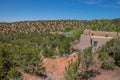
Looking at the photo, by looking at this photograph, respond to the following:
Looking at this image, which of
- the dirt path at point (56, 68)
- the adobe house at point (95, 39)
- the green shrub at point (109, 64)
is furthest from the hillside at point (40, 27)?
the green shrub at point (109, 64)

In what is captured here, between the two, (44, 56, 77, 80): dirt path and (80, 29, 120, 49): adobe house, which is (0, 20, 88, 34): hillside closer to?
(80, 29, 120, 49): adobe house

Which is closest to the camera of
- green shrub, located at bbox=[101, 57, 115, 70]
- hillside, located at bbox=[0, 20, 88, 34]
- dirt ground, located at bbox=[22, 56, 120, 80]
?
dirt ground, located at bbox=[22, 56, 120, 80]

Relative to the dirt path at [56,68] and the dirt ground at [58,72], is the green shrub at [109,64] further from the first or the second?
the dirt path at [56,68]

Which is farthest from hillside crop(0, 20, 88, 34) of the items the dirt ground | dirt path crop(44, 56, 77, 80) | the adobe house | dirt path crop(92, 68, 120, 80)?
dirt path crop(92, 68, 120, 80)

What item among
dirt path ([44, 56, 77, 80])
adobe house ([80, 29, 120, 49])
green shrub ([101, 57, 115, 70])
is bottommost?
dirt path ([44, 56, 77, 80])

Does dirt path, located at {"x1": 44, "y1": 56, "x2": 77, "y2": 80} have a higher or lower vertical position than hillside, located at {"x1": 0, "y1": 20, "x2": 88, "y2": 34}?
lower

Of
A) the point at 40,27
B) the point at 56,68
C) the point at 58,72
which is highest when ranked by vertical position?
the point at 40,27

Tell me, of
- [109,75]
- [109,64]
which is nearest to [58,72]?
[109,64]

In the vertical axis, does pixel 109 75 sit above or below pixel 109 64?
below

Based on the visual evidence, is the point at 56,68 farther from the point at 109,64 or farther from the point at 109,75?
the point at 109,75

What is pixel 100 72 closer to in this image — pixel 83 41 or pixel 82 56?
pixel 82 56

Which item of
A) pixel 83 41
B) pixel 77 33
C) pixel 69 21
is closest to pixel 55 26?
pixel 69 21

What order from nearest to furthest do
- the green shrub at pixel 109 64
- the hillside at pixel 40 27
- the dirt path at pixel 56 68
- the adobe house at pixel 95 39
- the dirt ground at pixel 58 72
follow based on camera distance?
1. the dirt ground at pixel 58 72
2. the green shrub at pixel 109 64
3. the dirt path at pixel 56 68
4. the adobe house at pixel 95 39
5. the hillside at pixel 40 27
